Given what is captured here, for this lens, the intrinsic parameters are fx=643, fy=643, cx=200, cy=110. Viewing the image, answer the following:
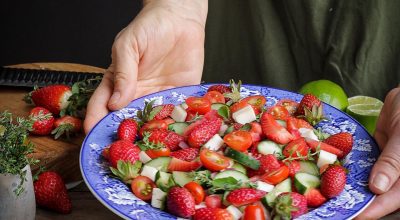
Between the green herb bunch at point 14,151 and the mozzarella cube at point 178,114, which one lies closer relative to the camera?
the green herb bunch at point 14,151

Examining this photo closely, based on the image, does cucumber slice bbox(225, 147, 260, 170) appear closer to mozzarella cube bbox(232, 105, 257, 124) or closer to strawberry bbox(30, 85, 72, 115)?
mozzarella cube bbox(232, 105, 257, 124)

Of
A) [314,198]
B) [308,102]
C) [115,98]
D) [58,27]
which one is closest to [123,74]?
[115,98]

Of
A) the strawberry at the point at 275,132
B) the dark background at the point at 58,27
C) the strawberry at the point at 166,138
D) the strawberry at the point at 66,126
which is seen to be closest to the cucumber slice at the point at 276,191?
the strawberry at the point at 275,132

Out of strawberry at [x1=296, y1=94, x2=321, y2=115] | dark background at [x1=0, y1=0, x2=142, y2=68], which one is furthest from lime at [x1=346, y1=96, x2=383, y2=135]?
dark background at [x1=0, y1=0, x2=142, y2=68]

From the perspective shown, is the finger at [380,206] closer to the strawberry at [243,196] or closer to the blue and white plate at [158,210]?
the blue and white plate at [158,210]

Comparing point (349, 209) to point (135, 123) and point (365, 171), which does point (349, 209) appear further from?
point (135, 123)

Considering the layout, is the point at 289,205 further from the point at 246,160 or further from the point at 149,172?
the point at 149,172
